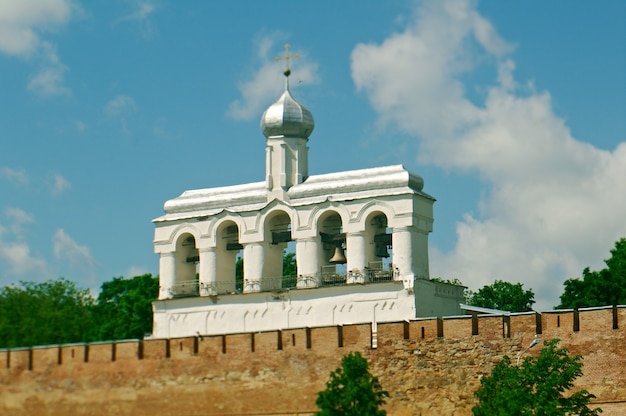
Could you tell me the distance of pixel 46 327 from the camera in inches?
1371

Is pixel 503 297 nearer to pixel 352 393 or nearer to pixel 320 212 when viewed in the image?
pixel 320 212

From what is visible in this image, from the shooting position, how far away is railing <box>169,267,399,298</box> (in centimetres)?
3462

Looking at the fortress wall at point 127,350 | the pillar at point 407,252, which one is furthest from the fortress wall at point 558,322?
the fortress wall at point 127,350

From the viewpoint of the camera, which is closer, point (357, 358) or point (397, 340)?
point (357, 358)

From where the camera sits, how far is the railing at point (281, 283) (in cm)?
3462

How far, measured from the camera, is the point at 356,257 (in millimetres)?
34656

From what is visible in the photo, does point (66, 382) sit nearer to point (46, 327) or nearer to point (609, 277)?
point (46, 327)

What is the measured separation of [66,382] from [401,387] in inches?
325

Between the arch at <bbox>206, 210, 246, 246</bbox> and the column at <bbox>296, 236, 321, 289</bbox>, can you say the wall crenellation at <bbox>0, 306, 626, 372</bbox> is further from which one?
the arch at <bbox>206, 210, 246, 246</bbox>

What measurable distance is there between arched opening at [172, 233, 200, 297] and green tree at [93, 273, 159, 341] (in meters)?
6.05

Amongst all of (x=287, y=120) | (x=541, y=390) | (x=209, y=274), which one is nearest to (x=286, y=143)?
(x=287, y=120)

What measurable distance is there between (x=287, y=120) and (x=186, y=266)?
4.51 metres

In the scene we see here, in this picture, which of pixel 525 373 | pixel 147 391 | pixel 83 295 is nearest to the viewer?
pixel 525 373

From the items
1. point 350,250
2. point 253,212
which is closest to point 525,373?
point 350,250
